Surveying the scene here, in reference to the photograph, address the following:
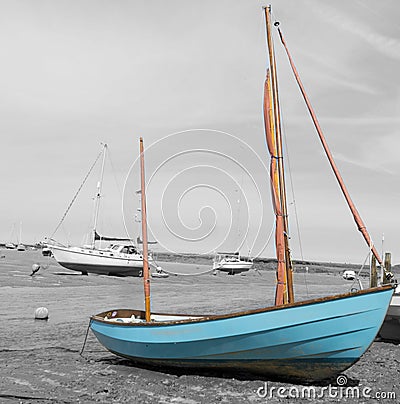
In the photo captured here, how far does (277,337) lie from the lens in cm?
1042

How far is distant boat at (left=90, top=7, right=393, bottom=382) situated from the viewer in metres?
10.1

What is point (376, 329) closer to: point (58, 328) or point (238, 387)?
point (238, 387)


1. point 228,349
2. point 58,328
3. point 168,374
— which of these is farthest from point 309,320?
point 58,328

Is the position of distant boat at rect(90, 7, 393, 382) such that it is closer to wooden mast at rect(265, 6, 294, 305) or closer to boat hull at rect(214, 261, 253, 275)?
wooden mast at rect(265, 6, 294, 305)

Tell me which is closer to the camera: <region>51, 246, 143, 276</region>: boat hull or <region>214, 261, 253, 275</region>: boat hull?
<region>51, 246, 143, 276</region>: boat hull

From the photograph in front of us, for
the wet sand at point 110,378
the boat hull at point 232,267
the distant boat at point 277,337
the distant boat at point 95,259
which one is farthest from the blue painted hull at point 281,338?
the boat hull at point 232,267

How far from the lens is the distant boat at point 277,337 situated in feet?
33.1

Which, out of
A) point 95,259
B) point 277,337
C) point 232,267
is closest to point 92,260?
point 95,259

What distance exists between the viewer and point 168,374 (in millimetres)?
11914

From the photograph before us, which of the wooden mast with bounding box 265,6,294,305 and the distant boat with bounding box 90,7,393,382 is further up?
the wooden mast with bounding box 265,6,294,305

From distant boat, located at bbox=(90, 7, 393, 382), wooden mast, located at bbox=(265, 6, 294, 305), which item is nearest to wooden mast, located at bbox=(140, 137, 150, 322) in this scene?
distant boat, located at bbox=(90, 7, 393, 382)

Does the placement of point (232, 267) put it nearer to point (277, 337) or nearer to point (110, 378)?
point (110, 378)

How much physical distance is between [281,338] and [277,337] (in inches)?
3.5

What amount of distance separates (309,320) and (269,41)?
8984mm
